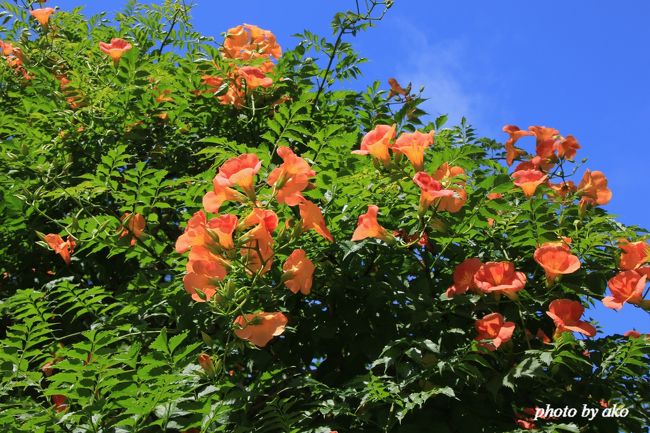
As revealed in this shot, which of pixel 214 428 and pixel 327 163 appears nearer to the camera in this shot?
pixel 214 428

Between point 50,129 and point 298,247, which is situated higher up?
point 50,129

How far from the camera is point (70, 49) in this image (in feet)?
16.1

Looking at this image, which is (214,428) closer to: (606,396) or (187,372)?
(187,372)

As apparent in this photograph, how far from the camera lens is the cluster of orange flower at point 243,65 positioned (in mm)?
3850

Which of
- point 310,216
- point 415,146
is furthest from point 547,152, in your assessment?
point 310,216

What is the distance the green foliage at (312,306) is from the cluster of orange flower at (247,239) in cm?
5

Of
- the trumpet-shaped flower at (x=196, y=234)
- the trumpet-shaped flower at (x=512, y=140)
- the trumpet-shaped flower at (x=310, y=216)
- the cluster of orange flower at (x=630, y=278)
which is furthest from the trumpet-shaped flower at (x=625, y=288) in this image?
the trumpet-shaped flower at (x=196, y=234)

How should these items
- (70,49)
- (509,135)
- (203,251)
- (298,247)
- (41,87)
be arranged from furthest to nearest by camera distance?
(70,49)
(41,87)
(509,135)
(298,247)
(203,251)

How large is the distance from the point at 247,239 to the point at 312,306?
2.43 feet

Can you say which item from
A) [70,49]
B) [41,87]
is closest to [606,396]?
[41,87]

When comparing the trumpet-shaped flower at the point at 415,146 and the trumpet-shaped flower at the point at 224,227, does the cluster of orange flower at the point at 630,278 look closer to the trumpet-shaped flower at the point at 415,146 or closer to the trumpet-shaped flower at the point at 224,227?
the trumpet-shaped flower at the point at 415,146

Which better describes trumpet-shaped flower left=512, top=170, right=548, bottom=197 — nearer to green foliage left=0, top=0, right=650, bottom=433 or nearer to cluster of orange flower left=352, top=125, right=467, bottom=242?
green foliage left=0, top=0, right=650, bottom=433

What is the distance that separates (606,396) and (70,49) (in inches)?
152

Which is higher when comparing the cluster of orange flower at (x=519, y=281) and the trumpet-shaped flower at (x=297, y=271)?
the cluster of orange flower at (x=519, y=281)
